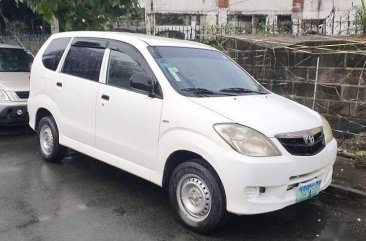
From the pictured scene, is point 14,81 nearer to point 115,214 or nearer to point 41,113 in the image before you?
point 41,113

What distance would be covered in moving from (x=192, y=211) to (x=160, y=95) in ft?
3.93

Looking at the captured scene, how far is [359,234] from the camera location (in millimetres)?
4266

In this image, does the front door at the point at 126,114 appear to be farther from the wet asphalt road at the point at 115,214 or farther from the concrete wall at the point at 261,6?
the concrete wall at the point at 261,6

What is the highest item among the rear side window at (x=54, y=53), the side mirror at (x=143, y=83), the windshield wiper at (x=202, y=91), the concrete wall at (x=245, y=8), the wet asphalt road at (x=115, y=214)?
the concrete wall at (x=245, y=8)

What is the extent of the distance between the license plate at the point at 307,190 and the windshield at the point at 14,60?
22.2 feet

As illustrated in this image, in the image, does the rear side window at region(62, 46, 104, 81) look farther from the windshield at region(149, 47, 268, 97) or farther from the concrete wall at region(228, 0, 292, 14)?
the concrete wall at region(228, 0, 292, 14)

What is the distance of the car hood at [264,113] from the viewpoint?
12.9 feet

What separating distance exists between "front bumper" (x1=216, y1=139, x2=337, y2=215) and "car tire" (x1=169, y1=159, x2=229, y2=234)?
0.40ft

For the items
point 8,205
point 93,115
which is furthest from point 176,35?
point 8,205

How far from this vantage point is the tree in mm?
8359

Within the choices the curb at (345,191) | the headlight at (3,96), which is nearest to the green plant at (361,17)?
the curb at (345,191)

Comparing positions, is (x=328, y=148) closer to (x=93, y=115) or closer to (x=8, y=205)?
(x=93, y=115)

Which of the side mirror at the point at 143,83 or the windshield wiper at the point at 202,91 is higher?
the side mirror at the point at 143,83

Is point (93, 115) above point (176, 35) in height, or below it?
below
